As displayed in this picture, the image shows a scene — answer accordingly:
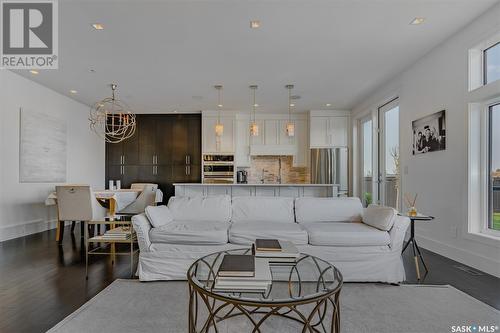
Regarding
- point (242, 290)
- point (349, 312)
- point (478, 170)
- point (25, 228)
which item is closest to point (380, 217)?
point (349, 312)

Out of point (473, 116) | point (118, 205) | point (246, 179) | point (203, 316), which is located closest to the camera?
point (203, 316)

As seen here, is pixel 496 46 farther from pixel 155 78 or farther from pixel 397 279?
pixel 155 78

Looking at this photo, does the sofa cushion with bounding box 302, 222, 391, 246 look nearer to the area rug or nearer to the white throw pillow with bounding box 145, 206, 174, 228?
the area rug

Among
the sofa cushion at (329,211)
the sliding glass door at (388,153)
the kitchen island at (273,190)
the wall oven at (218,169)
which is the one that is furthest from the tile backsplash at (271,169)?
the sofa cushion at (329,211)

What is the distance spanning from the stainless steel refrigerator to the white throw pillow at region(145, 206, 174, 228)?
4.75 meters

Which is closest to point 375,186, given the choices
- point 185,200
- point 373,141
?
point 373,141

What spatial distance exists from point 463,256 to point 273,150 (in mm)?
4875

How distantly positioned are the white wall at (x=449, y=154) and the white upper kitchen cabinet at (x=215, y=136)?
13.6ft

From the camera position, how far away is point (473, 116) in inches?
127

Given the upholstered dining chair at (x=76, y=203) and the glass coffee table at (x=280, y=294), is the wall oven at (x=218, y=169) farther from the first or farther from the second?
the glass coffee table at (x=280, y=294)

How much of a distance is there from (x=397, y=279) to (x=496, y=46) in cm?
275

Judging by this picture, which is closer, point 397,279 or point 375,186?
→ point 397,279

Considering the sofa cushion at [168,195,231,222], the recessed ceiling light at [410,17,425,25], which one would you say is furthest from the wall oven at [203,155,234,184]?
the recessed ceiling light at [410,17,425,25]

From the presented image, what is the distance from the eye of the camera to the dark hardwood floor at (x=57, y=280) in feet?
6.77
